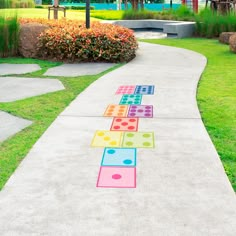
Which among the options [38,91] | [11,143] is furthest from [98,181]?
Answer: [38,91]

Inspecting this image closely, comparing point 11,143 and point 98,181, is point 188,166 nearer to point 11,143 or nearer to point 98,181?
point 98,181

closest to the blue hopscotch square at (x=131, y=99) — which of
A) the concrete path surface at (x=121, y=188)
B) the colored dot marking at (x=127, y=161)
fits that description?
the concrete path surface at (x=121, y=188)

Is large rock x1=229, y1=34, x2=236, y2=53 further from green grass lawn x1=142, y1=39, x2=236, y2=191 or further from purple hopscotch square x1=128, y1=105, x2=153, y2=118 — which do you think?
purple hopscotch square x1=128, y1=105, x2=153, y2=118

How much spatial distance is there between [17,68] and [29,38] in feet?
5.10

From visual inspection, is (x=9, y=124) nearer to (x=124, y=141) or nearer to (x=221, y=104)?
(x=124, y=141)

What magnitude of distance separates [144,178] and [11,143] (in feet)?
4.63

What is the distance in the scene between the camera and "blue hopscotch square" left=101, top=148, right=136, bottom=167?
132 inches

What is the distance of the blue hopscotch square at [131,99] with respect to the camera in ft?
17.2

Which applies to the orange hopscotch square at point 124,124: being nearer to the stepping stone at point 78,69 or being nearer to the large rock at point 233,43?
the stepping stone at point 78,69

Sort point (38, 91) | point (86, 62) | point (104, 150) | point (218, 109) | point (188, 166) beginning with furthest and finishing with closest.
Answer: point (86, 62) → point (38, 91) → point (218, 109) → point (104, 150) → point (188, 166)

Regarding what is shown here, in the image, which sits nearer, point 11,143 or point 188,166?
point 188,166

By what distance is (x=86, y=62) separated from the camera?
347 inches

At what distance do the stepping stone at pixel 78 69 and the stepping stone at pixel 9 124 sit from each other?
2724mm

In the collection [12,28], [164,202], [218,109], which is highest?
[12,28]
